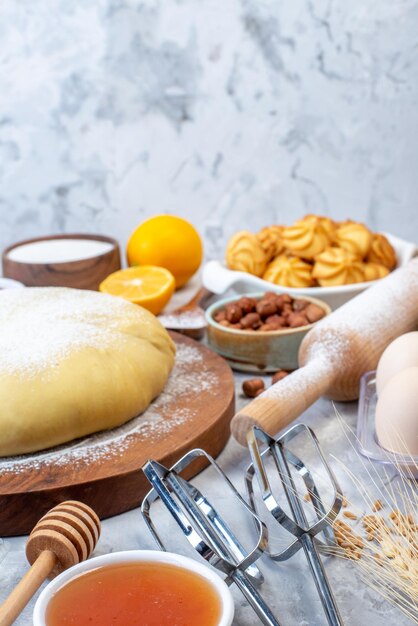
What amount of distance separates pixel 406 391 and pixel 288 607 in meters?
0.28

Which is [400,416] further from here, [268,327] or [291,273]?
[291,273]

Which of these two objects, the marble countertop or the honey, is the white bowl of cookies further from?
the honey

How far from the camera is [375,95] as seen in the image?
1.86 m

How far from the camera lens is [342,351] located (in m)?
1.06

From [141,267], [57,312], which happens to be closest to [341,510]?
[57,312]

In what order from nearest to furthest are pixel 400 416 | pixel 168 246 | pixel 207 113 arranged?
1. pixel 400 416
2. pixel 168 246
3. pixel 207 113

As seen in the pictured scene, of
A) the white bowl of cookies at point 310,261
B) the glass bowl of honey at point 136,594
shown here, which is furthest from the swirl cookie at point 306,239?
the glass bowl of honey at point 136,594

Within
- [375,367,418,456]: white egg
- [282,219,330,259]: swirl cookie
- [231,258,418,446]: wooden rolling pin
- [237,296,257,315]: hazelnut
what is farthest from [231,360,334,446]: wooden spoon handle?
[282,219,330,259]: swirl cookie

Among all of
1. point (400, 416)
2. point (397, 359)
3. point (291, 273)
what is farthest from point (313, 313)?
point (400, 416)

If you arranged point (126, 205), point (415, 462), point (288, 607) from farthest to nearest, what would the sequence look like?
point (126, 205), point (415, 462), point (288, 607)

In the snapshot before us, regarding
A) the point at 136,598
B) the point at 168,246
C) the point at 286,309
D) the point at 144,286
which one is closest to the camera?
the point at 136,598

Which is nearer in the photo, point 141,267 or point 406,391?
point 406,391

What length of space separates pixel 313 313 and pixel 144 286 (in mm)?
290

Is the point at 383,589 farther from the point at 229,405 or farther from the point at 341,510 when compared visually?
the point at 229,405
